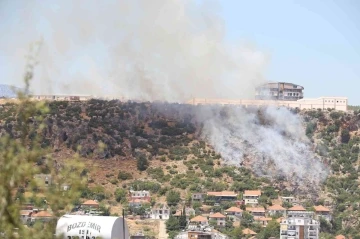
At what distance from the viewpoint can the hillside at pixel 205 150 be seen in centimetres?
8400

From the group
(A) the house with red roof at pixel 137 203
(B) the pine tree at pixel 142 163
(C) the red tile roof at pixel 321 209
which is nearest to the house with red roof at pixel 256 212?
(C) the red tile roof at pixel 321 209

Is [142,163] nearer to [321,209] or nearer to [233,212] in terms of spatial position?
[233,212]

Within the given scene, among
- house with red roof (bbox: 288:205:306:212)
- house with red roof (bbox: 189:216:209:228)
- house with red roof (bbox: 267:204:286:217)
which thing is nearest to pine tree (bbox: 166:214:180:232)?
house with red roof (bbox: 189:216:209:228)

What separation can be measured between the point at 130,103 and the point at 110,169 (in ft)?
47.3

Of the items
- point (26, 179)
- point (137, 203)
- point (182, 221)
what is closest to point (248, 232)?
point (182, 221)

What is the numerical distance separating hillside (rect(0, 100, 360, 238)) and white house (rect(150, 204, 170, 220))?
9.24 ft

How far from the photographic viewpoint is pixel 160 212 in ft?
246

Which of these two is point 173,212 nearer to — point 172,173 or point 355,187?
point 172,173

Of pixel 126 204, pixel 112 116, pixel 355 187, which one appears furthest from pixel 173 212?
pixel 112 116

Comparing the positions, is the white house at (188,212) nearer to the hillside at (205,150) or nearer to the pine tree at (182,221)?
the pine tree at (182,221)

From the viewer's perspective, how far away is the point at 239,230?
7119 cm

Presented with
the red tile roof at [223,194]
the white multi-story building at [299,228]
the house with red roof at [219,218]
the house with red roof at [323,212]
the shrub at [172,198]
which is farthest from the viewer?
the red tile roof at [223,194]

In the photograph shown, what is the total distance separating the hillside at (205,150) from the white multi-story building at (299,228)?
4937 mm

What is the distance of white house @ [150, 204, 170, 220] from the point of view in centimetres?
7418
